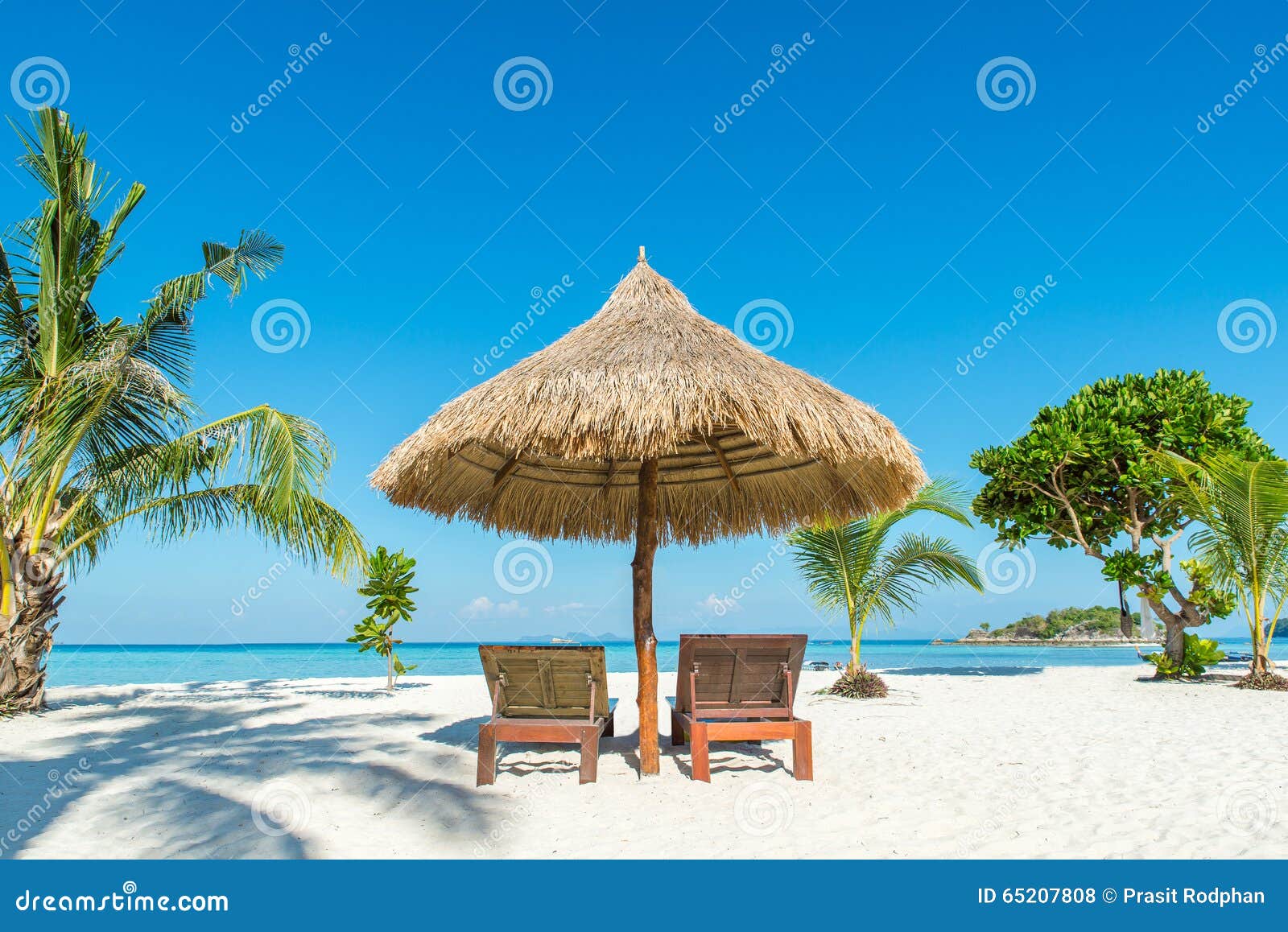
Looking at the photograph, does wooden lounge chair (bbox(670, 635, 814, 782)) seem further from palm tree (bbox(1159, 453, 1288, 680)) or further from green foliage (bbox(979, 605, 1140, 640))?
green foliage (bbox(979, 605, 1140, 640))

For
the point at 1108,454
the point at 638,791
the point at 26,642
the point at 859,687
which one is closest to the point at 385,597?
the point at 26,642

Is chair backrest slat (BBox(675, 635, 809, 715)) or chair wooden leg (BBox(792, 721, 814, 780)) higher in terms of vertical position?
chair backrest slat (BBox(675, 635, 809, 715))

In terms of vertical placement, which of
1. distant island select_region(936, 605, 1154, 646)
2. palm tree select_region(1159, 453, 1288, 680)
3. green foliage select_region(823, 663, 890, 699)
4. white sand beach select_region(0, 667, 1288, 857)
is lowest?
distant island select_region(936, 605, 1154, 646)

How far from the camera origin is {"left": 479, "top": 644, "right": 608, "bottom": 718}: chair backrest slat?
4.48 metres

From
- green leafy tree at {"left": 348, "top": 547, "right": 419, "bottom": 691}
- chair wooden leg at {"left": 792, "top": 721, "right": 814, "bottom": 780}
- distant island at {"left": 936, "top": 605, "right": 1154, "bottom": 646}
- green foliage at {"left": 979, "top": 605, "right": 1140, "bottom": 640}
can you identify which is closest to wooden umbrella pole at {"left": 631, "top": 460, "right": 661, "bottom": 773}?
chair wooden leg at {"left": 792, "top": 721, "right": 814, "bottom": 780}

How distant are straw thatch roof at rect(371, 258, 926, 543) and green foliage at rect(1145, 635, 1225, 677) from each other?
8.30 meters

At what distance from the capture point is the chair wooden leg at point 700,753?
4441 mm

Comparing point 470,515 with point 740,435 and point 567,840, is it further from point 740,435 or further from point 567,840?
point 567,840

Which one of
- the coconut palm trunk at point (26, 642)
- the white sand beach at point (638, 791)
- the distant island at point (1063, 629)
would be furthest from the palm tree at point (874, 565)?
the distant island at point (1063, 629)

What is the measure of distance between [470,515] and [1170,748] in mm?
5396

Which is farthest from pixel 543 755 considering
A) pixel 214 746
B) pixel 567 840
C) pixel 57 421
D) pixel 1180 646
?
pixel 1180 646

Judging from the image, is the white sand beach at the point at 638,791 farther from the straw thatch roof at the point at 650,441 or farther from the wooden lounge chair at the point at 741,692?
the straw thatch roof at the point at 650,441
